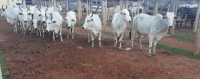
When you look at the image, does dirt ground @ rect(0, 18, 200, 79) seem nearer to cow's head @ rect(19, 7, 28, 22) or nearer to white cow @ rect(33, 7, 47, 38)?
white cow @ rect(33, 7, 47, 38)

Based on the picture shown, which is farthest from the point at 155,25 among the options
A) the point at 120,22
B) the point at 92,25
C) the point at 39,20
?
the point at 39,20

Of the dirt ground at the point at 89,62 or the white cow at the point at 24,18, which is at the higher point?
the white cow at the point at 24,18

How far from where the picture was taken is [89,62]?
8.20 metres

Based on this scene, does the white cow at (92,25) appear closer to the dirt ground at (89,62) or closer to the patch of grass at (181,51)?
the dirt ground at (89,62)

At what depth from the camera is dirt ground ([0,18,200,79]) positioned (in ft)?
22.9

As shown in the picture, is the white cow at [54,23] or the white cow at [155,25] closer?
the white cow at [155,25]

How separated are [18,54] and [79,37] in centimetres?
414

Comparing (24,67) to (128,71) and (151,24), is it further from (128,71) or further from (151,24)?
(151,24)

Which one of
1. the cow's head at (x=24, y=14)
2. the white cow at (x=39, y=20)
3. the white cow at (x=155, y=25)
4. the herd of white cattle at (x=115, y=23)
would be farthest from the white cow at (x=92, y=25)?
the cow's head at (x=24, y=14)

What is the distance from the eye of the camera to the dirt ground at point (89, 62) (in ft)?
22.9

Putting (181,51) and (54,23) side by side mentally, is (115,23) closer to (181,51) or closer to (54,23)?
(181,51)

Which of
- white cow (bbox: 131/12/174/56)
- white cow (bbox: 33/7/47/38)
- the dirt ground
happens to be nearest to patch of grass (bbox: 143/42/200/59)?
the dirt ground

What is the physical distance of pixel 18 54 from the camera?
9.62m

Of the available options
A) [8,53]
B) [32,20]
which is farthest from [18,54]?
[32,20]
